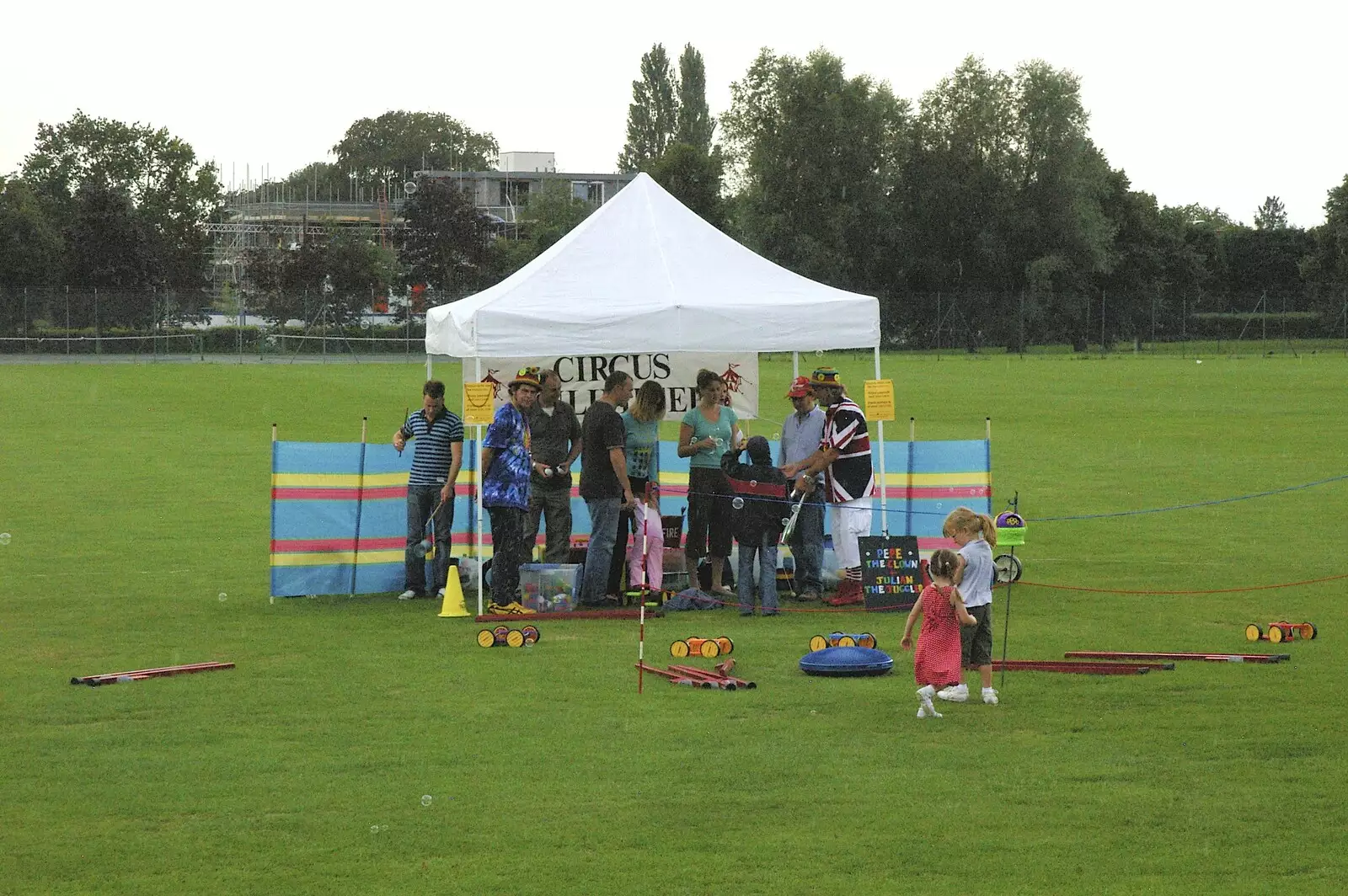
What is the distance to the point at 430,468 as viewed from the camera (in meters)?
13.8

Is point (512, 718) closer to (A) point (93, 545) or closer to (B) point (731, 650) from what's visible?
(B) point (731, 650)

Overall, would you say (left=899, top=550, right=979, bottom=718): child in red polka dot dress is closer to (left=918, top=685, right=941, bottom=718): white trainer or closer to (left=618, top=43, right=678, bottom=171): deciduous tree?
(left=918, top=685, right=941, bottom=718): white trainer

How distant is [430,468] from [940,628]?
5622 millimetres

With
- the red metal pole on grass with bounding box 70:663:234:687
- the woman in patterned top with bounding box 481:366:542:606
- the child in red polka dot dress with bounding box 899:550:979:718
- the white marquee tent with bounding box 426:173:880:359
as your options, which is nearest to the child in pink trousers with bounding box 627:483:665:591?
the woman in patterned top with bounding box 481:366:542:606

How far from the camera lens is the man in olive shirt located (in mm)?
13633

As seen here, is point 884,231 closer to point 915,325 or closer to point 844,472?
point 915,325

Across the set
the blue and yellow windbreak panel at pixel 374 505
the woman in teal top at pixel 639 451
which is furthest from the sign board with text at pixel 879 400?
the woman in teal top at pixel 639 451

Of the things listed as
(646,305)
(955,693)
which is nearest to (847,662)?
(955,693)

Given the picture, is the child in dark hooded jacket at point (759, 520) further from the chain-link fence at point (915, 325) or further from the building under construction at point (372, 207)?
the building under construction at point (372, 207)

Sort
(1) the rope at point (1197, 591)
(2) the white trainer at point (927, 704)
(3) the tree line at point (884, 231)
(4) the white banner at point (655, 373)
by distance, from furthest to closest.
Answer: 1. (3) the tree line at point (884, 231)
2. (4) the white banner at point (655, 373)
3. (1) the rope at point (1197, 591)
4. (2) the white trainer at point (927, 704)

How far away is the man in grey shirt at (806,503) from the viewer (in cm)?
1381

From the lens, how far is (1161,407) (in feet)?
129

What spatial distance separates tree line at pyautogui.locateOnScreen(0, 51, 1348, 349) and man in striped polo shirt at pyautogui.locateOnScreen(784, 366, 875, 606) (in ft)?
216

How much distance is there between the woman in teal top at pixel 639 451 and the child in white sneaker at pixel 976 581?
4279 millimetres
